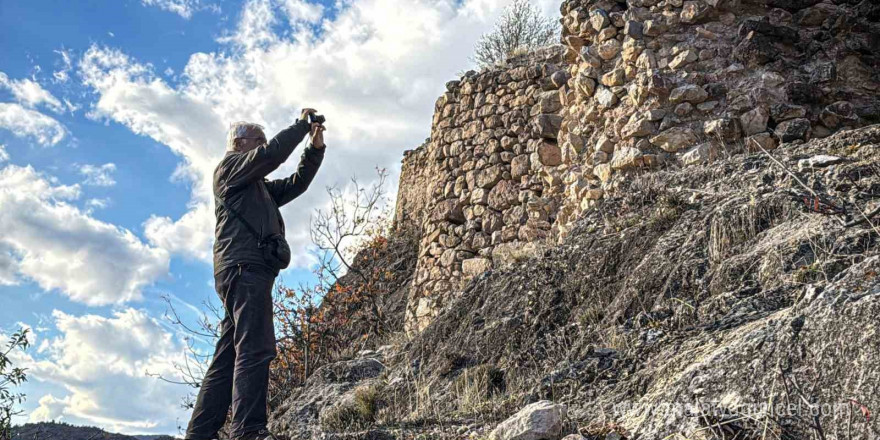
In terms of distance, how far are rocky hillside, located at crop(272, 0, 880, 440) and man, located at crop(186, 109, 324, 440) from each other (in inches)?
24.7

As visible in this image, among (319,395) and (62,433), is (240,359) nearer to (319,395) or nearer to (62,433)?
(319,395)

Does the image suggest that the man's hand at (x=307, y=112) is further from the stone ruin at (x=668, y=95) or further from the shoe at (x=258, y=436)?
the stone ruin at (x=668, y=95)

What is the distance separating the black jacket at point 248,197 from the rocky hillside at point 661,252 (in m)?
1.19

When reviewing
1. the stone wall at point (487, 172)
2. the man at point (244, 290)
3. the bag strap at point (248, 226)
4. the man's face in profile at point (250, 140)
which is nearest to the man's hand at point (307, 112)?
the man at point (244, 290)

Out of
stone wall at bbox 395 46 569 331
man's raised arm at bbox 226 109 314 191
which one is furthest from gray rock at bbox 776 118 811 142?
man's raised arm at bbox 226 109 314 191

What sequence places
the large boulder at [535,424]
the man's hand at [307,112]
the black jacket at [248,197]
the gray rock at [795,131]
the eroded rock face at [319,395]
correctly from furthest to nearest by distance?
1. the gray rock at [795,131]
2. the eroded rock face at [319,395]
3. the man's hand at [307,112]
4. the black jacket at [248,197]
5. the large boulder at [535,424]

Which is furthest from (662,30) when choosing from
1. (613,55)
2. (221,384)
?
(221,384)

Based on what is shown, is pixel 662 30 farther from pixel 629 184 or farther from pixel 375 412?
pixel 375 412

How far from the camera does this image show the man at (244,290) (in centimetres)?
390

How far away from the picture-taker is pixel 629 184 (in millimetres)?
6215

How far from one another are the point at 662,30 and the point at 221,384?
191 inches

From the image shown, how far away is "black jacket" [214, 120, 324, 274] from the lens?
4125 mm

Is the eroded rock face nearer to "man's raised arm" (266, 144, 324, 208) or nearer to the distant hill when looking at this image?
"man's raised arm" (266, 144, 324, 208)

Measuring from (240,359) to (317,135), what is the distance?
1.40 m
